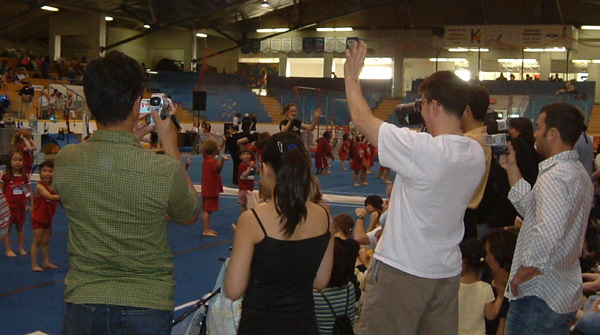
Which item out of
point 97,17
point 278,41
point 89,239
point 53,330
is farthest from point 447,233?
point 278,41

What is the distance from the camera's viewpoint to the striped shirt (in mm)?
2877

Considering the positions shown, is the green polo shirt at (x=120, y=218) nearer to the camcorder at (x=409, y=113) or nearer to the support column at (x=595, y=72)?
the camcorder at (x=409, y=113)

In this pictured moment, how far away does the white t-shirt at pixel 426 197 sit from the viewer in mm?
2590

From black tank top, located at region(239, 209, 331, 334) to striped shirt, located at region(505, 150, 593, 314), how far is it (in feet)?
3.39

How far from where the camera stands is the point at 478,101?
388 centimetres

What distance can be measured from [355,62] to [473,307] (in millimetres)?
2054

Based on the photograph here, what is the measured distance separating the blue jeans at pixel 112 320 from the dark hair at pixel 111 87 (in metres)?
0.64

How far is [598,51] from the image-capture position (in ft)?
115

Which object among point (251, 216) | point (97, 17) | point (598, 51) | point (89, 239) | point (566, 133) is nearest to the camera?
point (89, 239)

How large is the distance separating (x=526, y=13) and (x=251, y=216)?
35.8 m

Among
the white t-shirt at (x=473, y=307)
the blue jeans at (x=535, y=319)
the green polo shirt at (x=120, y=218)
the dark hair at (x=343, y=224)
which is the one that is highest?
the green polo shirt at (x=120, y=218)

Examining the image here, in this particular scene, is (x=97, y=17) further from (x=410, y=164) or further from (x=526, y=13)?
(x=410, y=164)

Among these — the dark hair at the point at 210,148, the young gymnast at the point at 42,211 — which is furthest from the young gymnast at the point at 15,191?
the dark hair at the point at 210,148

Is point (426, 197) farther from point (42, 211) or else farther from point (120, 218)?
point (42, 211)
